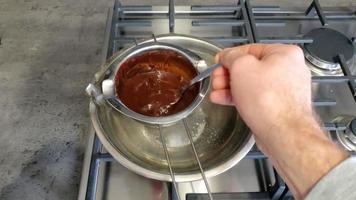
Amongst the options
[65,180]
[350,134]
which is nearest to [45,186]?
[65,180]

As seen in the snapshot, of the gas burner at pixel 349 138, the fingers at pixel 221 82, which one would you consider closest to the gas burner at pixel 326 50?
the gas burner at pixel 349 138

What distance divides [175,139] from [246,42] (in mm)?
255

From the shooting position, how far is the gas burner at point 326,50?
64 cm

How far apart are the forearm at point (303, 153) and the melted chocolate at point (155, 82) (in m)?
0.15

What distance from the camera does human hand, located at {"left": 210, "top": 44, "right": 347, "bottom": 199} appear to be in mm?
387

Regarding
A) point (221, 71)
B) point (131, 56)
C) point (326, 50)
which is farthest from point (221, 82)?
point (326, 50)

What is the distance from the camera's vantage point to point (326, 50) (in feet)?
2.17

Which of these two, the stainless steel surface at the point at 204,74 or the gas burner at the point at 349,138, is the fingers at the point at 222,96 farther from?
the gas burner at the point at 349,138

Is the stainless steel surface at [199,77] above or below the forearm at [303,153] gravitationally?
above

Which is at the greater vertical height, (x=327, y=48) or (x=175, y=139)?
(x=327, y=48)

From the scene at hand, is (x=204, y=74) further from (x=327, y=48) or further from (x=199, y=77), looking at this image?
(x=327, y=48)

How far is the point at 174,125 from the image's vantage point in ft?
1.69

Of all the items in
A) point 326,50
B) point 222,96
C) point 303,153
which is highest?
point 326,50

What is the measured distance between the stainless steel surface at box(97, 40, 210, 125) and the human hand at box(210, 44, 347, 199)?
59 millimetres
